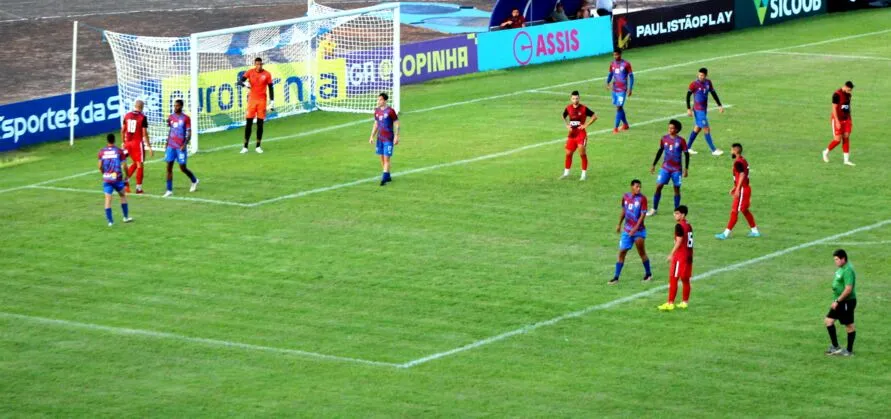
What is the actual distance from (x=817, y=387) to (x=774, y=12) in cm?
4158

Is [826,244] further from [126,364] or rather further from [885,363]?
[126,364]

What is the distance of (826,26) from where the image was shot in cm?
6056

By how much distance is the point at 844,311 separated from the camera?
74.9 ft

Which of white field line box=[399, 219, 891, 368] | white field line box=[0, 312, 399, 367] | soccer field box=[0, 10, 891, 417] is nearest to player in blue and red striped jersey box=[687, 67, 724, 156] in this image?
soccer field box=[0, 10, 891, 417]

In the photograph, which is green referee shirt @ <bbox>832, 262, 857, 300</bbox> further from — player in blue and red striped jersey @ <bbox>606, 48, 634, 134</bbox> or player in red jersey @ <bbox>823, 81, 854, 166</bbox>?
player in blue and red striped jersey @ <bbox>606, 48, 634, 134</bbox>

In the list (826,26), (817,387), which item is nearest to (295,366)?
(817,387)

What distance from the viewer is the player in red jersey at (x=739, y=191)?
97.4ft

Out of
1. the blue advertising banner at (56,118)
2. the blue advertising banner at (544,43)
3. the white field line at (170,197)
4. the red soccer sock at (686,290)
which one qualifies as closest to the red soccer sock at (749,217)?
the red soccer sock at (686,290)

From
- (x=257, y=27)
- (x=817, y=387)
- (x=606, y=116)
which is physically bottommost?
(x=817, y=387)

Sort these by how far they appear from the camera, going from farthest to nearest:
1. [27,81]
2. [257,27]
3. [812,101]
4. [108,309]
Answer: [27,81], [812,101], [257,27], [108,309]

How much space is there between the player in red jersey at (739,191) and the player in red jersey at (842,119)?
663cm

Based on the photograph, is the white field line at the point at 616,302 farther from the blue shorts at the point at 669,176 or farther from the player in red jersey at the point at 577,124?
the player in red jersey at the point at 577,124

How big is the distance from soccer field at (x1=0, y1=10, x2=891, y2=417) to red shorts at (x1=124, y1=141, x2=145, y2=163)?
0.93 meters

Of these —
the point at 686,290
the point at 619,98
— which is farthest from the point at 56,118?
the point at 686,290
